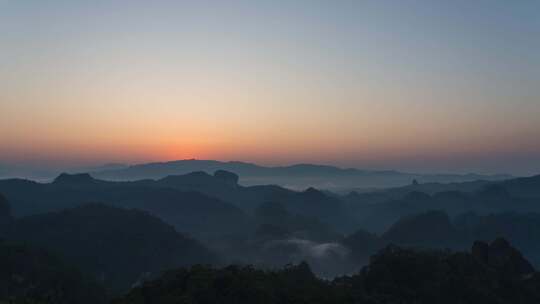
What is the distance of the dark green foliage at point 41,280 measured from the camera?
5834cm

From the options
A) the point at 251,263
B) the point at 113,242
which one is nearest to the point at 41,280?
the point at 113,242

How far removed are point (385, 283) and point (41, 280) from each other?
45867 millimetres

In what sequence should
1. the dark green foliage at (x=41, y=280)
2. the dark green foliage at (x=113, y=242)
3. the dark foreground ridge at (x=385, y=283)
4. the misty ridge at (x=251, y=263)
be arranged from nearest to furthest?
the dark foreground ridge at (x=385, y=283) → the misty ridge at (x=251, y=263) → the dark green foliage at (x=41, y=280) → the dark green foliage at (x=113, y=242)

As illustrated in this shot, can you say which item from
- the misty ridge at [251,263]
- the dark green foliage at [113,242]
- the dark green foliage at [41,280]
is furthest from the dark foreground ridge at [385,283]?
the dark green foliage at [113,242]

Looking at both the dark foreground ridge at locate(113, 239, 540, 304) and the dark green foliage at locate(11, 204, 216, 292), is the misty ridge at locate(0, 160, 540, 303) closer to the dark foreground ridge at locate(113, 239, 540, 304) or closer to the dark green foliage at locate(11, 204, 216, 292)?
the dark foreground ridge at locate(113, 239, 540, 304)

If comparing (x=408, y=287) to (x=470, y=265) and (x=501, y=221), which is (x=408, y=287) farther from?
(x=501, y=221)

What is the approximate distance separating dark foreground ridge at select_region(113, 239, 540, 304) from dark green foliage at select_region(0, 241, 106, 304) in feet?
99.1

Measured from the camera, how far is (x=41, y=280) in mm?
60875

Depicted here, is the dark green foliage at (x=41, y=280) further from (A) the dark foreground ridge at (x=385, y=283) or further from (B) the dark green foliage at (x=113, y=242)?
(A) the dark foreground ridge at (x=385, y=283)

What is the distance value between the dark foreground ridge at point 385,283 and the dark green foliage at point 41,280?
99.1 ft

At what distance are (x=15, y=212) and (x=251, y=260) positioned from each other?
334ft

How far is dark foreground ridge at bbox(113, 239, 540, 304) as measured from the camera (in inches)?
1200

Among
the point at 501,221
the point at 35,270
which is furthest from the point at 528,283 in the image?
the point at 501,221

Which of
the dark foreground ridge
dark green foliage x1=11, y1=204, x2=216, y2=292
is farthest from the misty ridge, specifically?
dark green foliage x1=11, y1=204, x2=216, y2=292
